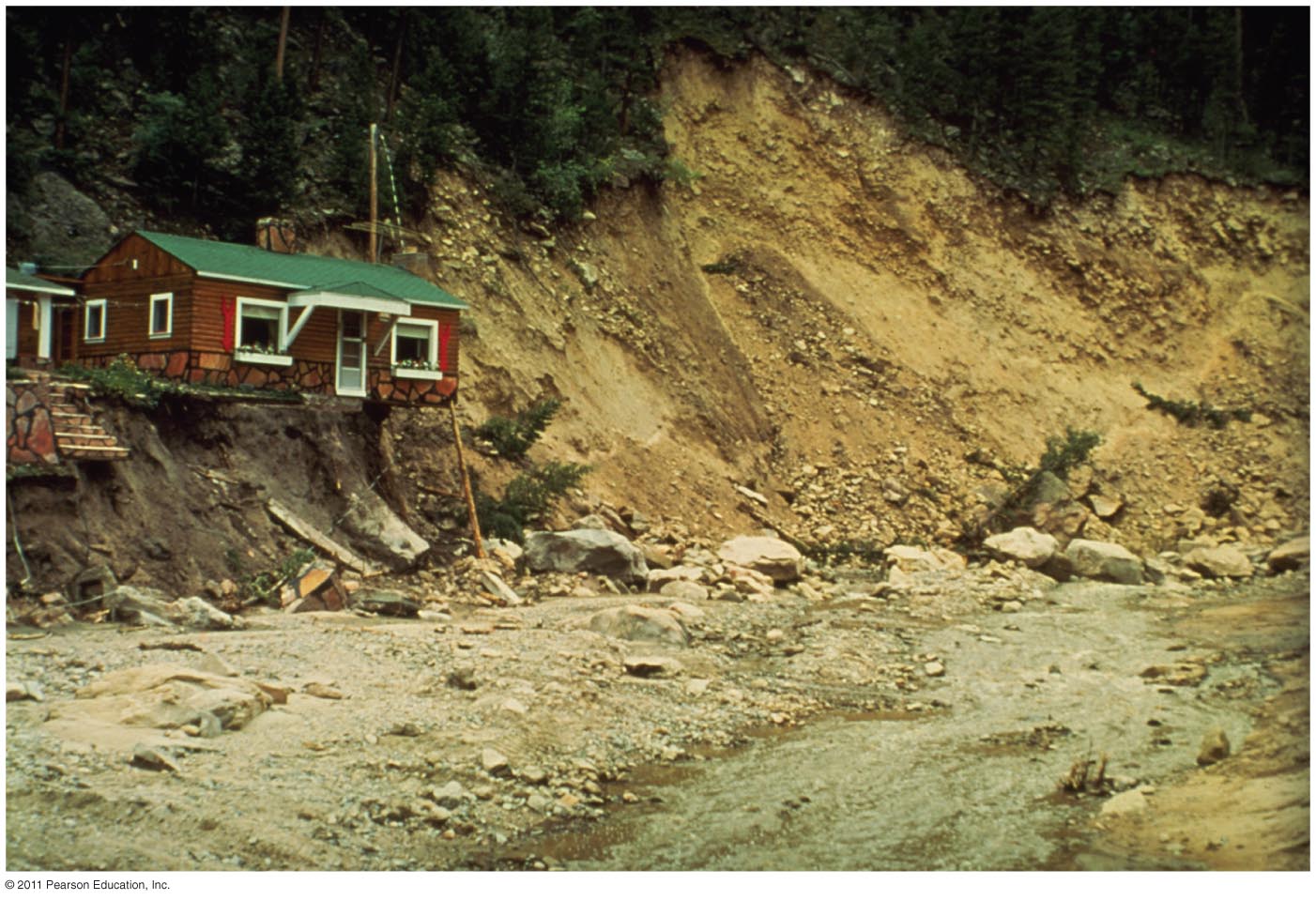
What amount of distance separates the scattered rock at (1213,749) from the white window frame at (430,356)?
15331 millimetres

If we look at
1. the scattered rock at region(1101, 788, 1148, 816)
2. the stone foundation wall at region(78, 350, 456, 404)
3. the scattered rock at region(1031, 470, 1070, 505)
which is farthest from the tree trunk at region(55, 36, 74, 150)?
the scattered rock at region(1101, 788, 1148, 816)

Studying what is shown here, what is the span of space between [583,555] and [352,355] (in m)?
5.71

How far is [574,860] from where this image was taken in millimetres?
11094

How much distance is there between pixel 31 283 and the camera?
22984mm

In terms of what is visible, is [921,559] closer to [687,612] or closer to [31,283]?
[687,612]

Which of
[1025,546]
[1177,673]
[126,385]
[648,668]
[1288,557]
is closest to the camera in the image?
[648,668]

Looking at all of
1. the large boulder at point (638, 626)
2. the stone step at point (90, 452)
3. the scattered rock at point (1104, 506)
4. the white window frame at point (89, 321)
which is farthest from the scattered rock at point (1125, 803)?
the scattered rock at point (1104, 506)

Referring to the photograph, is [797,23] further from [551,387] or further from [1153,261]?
[551,387]

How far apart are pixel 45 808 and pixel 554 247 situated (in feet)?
76.7

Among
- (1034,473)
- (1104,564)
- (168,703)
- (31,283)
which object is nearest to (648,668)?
(168,703)

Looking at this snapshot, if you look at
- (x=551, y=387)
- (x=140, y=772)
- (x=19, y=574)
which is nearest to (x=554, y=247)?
(x=551, y=387)

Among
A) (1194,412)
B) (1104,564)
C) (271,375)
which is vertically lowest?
(1104,564)

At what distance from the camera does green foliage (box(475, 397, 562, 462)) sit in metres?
27.1

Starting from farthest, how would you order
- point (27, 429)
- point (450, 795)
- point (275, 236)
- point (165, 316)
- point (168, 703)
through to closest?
1. point (275, 236)
2. point (165, 316)
3. point (27, 429)
4. point (168, 703)
5. point (450, 795)
